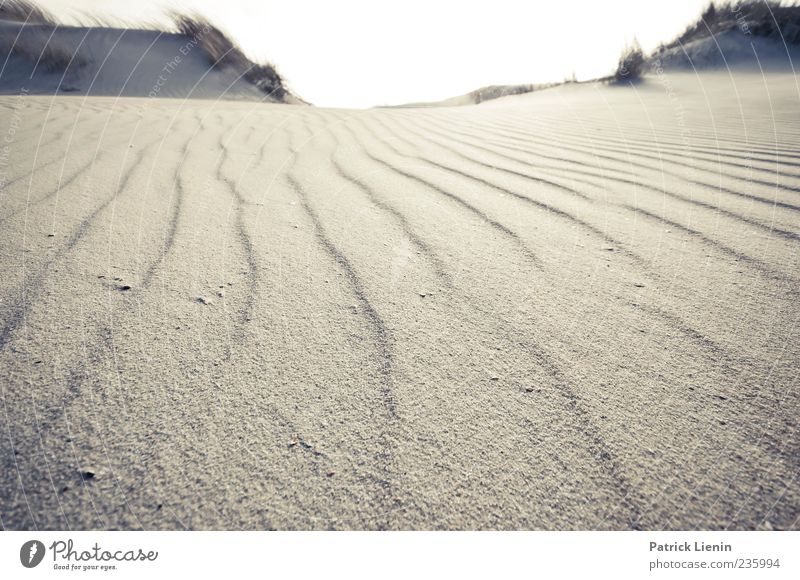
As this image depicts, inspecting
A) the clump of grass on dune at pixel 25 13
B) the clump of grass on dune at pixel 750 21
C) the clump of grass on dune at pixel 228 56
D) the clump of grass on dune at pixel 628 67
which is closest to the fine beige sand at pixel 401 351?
the clump of grass on dune at pixel 628 67

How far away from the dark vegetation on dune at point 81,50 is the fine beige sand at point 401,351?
8110 millimetres

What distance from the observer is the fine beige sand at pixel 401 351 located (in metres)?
0.67

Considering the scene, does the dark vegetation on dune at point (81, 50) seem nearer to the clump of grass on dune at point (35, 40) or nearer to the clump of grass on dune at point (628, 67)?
the clump of grass on dune at point (35, 40)

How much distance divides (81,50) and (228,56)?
2907 mm

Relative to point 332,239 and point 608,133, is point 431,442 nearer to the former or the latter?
point 332,239

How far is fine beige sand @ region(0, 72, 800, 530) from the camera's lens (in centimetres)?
67

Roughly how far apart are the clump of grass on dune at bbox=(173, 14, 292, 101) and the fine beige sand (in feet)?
26.0

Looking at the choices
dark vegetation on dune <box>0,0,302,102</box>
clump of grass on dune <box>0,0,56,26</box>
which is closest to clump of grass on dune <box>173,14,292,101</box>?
dark vegetation on dune <box>0,0,302,102</box>

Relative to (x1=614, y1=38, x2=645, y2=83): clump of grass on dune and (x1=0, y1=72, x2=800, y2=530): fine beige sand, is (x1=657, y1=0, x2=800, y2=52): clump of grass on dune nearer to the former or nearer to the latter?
(x1=614, y1=38, x2=645, y2=83): clump of grass on dune

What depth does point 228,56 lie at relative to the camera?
9211 millimetres

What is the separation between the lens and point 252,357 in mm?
954

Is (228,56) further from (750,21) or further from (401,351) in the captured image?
(750,21)

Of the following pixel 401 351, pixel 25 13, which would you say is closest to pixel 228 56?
pixel 25 13
